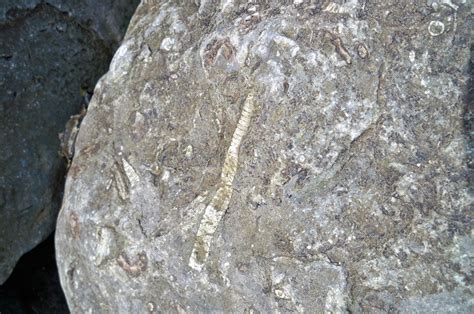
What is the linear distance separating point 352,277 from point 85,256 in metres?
0.53

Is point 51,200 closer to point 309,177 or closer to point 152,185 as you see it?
point 152,185

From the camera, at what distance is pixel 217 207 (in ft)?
3.39

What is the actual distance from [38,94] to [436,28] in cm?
97

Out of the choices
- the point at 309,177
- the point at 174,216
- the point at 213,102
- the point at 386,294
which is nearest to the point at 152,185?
the point at 174,216

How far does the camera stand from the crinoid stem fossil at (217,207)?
1015mm

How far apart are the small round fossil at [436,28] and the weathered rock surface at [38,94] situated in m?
0.90

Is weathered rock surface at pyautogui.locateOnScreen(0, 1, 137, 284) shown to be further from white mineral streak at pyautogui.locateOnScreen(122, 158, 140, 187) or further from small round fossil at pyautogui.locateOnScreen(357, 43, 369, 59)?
small round fossil at pyautogui.locateOnScreen(357, 43, 369, 59)

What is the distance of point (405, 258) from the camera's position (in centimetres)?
92

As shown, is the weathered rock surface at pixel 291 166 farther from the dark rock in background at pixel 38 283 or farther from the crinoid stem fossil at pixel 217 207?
the dark rock in background at pixel 38 283

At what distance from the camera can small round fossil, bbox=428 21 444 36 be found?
0.92 meters

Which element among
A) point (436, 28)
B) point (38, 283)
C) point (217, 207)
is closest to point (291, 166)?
point (217, 207)

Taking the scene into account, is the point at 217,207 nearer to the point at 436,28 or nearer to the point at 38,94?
the point at 436,28

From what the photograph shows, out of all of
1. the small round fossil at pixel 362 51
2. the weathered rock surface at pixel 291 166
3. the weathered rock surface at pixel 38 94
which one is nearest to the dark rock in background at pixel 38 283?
the weathered rock surface at pixel 38 94

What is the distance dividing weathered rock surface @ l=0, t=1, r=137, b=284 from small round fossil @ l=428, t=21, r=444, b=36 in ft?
2.94
